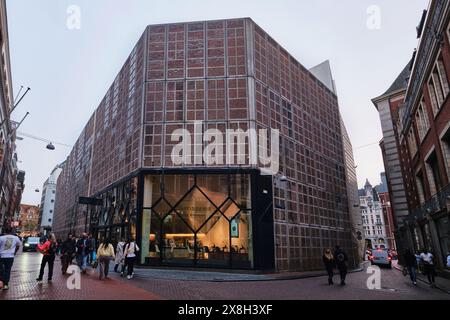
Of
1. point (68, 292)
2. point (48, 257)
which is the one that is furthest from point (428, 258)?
point (48, 257)

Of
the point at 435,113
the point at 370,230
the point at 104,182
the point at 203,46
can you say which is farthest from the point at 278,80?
the point at 370,230

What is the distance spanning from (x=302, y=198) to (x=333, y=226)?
6.15m

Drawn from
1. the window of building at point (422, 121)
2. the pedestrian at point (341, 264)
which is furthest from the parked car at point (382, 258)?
the pedestrian at point (341, 264)

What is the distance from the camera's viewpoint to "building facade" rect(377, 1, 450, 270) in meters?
17.0

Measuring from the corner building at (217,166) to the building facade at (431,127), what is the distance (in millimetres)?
7543

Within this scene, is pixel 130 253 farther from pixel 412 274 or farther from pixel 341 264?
pixel 412 274

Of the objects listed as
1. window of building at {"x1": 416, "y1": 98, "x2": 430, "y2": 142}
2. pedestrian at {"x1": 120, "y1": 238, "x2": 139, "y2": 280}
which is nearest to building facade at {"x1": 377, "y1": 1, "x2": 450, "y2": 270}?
window of building at {"x1": 416, "y1": 98, "x2": 430, "y2": 142}

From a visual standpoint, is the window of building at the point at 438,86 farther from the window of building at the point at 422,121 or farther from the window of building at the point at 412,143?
the window of building at the point at 412,143

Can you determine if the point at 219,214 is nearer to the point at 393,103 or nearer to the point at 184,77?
the point at 184,77
